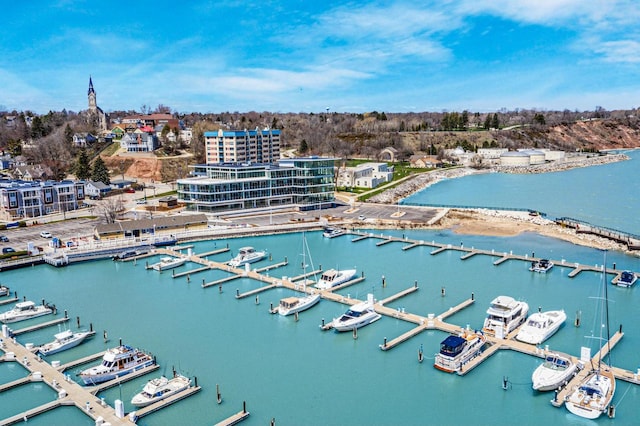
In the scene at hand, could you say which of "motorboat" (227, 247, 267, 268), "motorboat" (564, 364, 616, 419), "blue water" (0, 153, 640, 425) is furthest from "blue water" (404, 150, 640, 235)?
"motorboat" (227, 247, 267, 268)

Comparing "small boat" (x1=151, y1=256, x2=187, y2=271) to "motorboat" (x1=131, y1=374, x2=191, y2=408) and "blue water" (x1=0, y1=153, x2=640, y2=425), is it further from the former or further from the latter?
"motorboat" (x1=131, y1=374, x2=191, y2=408)

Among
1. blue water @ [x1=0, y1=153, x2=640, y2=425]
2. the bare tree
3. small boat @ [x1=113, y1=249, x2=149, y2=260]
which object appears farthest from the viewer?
the bare tree

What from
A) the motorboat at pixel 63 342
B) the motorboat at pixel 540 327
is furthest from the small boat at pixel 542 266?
the motorboat at pixel 63 342

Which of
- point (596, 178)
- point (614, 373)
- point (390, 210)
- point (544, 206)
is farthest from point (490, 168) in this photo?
point (614, 373)

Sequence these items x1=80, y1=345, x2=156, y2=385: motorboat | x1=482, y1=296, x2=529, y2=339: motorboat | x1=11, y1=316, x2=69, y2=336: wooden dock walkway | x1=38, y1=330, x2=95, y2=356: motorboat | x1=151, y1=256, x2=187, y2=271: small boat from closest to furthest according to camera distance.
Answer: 1. x1=80, y1=345, x2=156, y2=385: motorboat
2. x1=38, y1=330, x2=95, y2=356: motorboat
3. x1=482, y1=296, x2=529, y2=339: motorboat
4. x1=11, y1=316, x2=69, y2=336: wooden dock walkway
5. x1=151, y1=256, x2=187, y2=271: small boat

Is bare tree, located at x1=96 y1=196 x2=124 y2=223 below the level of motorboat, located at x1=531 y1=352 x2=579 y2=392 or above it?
above

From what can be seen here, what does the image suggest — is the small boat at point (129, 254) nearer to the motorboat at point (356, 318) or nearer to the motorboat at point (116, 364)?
the motorboat at point (116, 364)
